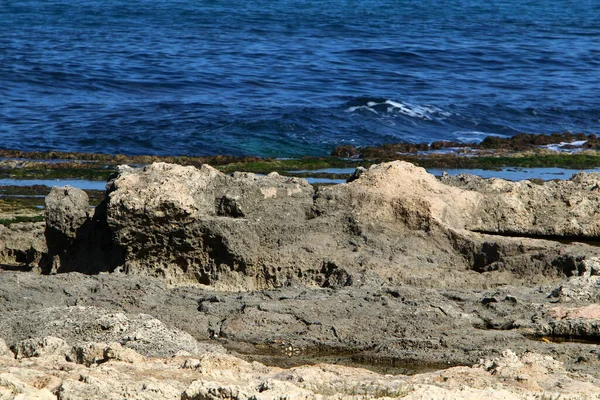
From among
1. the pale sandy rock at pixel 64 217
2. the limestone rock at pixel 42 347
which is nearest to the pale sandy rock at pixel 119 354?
the limestone rock at pixel 42 347

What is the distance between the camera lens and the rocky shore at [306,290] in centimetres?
631

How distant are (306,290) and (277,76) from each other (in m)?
23.5

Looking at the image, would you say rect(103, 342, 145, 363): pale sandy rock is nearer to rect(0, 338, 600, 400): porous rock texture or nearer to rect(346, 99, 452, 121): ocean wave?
rect(0, 338, 600, 400): porous rock texture

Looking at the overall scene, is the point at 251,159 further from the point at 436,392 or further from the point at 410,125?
the point at 436,392

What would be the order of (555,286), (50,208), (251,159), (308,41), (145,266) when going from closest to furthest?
1. (555,286)
2. (145,266)
3. (50,208)
4. (251,159)
5. (308,41)

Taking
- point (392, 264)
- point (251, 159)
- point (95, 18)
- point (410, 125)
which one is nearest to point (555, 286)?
point (392, 264)

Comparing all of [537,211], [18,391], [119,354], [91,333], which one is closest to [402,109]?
[537,211]

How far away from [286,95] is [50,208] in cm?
1911

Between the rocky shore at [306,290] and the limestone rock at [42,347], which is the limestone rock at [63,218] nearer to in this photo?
the rocky shore at [306,290]

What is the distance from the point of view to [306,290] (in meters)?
9.00

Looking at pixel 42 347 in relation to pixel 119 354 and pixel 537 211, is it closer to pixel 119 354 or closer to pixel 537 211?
pixel 119 354

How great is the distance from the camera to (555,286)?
8.94 metres

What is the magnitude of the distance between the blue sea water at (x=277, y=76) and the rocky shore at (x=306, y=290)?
13.3 m

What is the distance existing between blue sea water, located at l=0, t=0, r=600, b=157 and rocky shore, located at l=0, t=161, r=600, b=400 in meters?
13.3
